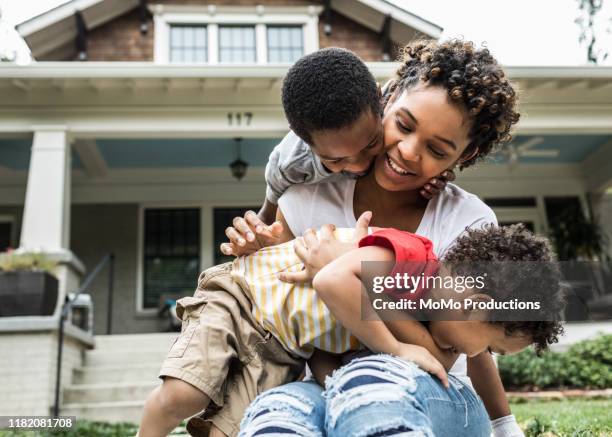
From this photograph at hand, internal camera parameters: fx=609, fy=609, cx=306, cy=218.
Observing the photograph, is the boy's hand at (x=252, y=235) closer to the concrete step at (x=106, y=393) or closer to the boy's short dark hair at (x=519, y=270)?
the boy's short dark hair at (x=519, y=270)

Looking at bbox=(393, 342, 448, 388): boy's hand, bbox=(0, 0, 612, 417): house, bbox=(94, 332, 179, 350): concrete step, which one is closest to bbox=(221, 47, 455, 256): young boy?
bbox=(393, 342, 448, 388): boy's hand

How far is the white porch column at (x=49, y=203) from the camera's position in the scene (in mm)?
6961

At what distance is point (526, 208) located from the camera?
10961mm

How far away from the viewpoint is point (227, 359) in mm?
1713

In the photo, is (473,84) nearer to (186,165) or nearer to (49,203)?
(49,203)

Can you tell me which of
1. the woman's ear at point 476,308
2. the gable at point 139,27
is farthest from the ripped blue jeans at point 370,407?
the gable at point 139,27

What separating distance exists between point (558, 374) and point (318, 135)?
19.5 ft

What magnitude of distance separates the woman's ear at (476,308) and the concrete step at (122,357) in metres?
6.11

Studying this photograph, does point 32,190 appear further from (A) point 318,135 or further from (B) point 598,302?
(B) point 598,302

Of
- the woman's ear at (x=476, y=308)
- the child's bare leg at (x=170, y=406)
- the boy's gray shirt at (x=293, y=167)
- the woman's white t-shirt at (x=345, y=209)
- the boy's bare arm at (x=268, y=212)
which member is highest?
the boy's gray shirt at (x=293, y=167)

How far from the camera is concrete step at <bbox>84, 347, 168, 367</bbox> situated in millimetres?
7133

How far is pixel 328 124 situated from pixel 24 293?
18.1 feet

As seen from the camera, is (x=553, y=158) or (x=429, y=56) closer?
(x=429, y=56)

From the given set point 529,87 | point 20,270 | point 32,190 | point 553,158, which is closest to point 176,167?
point 32,190
